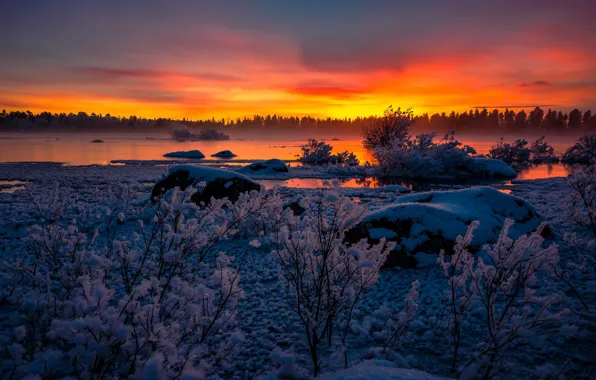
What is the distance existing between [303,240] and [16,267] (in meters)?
2.91

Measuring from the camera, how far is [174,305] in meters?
2.88

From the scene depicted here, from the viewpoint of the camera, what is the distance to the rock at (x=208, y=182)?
1043cm

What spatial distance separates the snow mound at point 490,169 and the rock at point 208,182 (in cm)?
1622

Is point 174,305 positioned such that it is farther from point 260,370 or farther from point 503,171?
point 503,171

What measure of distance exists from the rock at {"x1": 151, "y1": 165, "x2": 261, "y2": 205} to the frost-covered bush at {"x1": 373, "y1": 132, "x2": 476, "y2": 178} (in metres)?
11.8

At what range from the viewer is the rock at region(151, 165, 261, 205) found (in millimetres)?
10430

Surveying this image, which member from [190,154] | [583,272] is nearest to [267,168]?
[190,154]

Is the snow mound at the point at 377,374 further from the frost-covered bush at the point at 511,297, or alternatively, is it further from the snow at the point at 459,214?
the snow at the point at 459,214

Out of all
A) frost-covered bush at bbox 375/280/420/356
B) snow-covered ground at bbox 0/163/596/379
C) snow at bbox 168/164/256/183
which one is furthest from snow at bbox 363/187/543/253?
snow at bbox 168/164/256/183

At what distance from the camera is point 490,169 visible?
69.9 ft

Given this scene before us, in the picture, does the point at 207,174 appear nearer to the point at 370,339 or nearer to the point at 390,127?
the point at 370,339

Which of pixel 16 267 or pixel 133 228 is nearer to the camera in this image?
pixel 16 267

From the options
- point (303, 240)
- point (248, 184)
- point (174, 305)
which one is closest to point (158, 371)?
point (174, 305)

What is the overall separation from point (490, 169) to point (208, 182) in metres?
18.0
